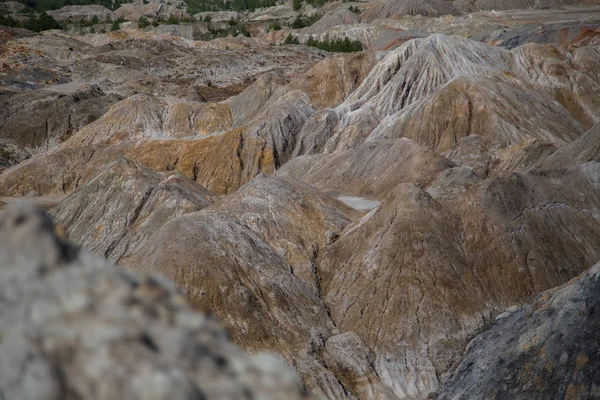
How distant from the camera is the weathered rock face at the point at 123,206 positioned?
1969cm

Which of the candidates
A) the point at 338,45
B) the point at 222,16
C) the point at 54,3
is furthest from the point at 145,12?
the point at 338,45

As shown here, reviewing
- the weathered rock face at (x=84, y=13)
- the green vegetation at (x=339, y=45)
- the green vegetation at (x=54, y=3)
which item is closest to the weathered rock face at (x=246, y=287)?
the green vegetation at (x=339, y=45)

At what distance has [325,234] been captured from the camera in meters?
17.6

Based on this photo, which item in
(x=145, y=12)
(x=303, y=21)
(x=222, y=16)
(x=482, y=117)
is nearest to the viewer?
(x=482, y=117)

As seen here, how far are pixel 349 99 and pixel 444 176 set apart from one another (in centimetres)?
2159

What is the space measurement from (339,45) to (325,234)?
79434mm

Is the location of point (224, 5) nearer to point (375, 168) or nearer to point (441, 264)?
point (375, 168)

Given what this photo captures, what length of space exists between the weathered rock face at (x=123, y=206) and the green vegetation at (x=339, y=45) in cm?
Answer: 7124

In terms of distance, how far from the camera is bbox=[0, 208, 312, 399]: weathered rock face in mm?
1656

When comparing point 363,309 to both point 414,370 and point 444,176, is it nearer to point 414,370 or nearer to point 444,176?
point 414,370

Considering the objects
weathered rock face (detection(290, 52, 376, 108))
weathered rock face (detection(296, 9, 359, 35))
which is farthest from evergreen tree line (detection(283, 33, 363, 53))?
weathered rock face (detection(290, 52, 376, 108))

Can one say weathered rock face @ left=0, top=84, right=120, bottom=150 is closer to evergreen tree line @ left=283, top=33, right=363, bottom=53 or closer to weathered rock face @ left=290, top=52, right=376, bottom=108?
weathered rock face @ left=290, top=52, right=376, bottom=108

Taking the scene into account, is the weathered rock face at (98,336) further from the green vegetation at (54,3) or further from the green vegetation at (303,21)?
the green vegetation at (54,3)

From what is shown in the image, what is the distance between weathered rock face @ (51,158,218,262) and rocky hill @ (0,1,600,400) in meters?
0.08
